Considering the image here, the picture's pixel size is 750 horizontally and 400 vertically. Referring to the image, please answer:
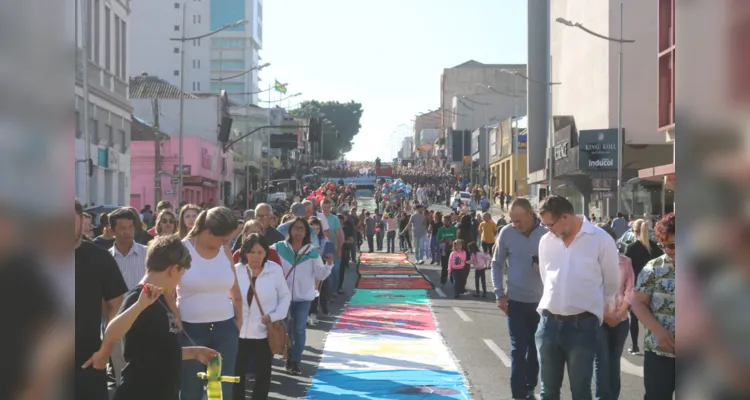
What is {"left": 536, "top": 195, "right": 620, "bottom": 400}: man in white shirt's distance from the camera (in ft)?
23.6

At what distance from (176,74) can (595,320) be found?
117m

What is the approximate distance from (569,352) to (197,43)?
126m

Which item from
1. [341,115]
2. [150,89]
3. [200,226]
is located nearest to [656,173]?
[200,226]

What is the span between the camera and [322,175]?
114625 mm

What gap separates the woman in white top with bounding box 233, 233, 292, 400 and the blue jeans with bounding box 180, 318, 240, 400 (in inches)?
34.2

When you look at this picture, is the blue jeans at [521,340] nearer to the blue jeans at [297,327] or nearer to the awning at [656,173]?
the blue jeans at [297,327]

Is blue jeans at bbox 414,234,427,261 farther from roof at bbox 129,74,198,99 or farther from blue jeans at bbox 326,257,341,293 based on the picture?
roof at bbox 129,74,198,99

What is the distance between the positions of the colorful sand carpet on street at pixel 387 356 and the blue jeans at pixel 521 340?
65cm

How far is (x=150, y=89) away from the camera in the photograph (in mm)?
78312

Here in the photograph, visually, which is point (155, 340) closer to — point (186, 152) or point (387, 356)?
point (387, 356)
